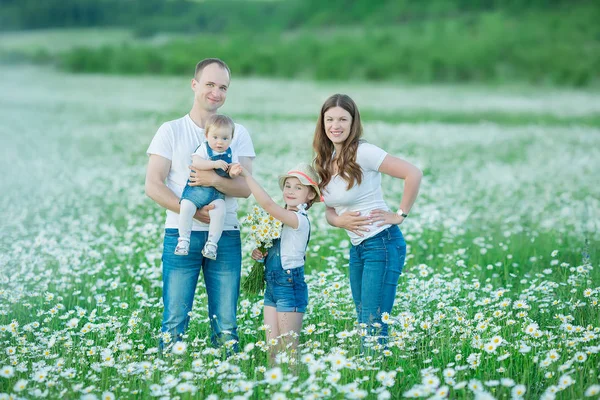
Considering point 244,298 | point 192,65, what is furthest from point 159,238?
point 192,65

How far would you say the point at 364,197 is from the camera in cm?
614

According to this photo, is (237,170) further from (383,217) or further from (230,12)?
(230,12)

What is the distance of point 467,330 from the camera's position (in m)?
6.17

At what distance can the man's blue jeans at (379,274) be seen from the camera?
598 centimetres

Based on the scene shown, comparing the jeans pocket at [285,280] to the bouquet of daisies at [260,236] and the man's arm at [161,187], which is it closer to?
the bouquet of daisies at [260,236]

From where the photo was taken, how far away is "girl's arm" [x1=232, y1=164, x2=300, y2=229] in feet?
18.6

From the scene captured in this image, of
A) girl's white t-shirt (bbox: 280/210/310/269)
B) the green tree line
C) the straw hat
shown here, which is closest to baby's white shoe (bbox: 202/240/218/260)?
girl's white t-shirt (bbox: 280/210/310/269)

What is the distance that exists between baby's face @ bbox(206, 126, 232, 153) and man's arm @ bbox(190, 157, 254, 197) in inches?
7.9

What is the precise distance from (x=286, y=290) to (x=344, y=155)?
1.16m

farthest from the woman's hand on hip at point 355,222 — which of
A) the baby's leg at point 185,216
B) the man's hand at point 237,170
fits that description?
the baby's leg at point 185,216

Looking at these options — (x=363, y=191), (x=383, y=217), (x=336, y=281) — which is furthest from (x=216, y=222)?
(x=336, y=281)

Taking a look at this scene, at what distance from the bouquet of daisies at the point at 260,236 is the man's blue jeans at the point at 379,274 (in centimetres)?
74

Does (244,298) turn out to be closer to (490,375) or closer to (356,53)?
(490,375)

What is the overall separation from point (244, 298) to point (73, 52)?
152 ft
